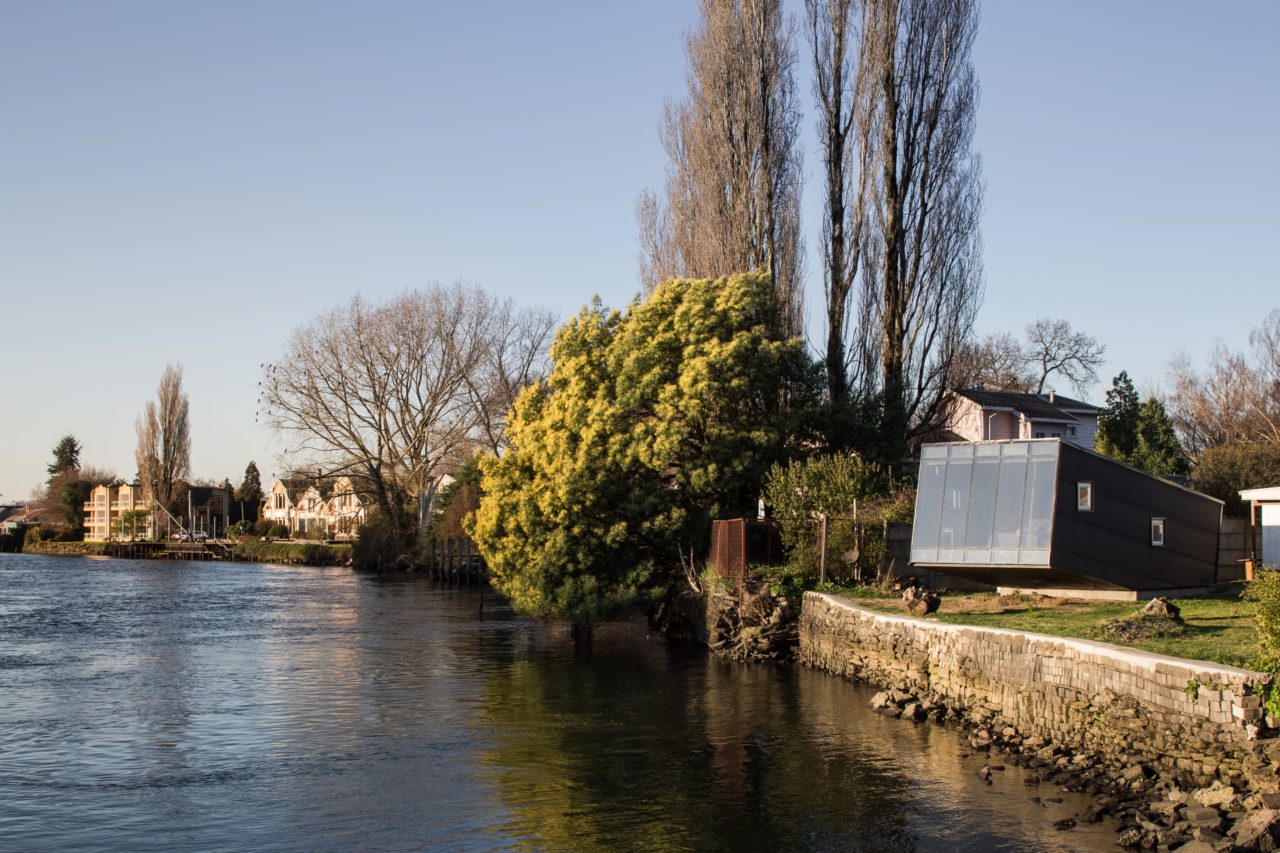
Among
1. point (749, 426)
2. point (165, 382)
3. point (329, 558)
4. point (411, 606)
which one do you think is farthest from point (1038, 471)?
point (165, 382)

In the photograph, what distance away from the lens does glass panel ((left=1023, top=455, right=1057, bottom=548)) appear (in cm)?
2388

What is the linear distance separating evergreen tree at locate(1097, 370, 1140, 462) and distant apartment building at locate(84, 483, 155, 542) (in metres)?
93.7

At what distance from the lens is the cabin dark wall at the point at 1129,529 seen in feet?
78.7

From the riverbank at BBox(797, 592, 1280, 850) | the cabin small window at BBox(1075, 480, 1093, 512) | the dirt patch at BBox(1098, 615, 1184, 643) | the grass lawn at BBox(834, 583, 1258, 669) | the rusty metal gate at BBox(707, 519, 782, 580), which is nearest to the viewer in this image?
the riverbank at BBox(797, 592, 1280, 850)

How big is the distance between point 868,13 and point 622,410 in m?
15.1

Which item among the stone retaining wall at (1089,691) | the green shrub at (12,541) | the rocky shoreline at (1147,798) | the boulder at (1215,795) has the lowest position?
the green shrub at (12,541)

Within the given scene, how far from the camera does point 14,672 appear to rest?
1102 inches

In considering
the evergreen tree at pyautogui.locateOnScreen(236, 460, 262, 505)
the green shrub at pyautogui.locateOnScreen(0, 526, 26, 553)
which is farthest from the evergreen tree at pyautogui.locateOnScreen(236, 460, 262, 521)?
the green shrub at pyautogui.locateOnScreen(0, 526, 26, 553)

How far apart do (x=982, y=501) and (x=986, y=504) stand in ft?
0.38

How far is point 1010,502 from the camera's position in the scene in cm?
2472

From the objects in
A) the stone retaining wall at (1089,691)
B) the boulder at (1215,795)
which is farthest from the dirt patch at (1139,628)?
the boulder at (1215,795)

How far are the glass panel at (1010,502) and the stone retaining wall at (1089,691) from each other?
124 inches

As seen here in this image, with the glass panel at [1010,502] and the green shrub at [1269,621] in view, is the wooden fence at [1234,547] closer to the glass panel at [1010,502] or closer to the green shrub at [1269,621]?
the glass panel at [1010,502]

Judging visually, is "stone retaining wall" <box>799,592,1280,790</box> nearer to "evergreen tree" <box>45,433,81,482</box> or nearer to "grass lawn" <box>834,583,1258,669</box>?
"grass lawn" <box>834,583,1258,669</box>
